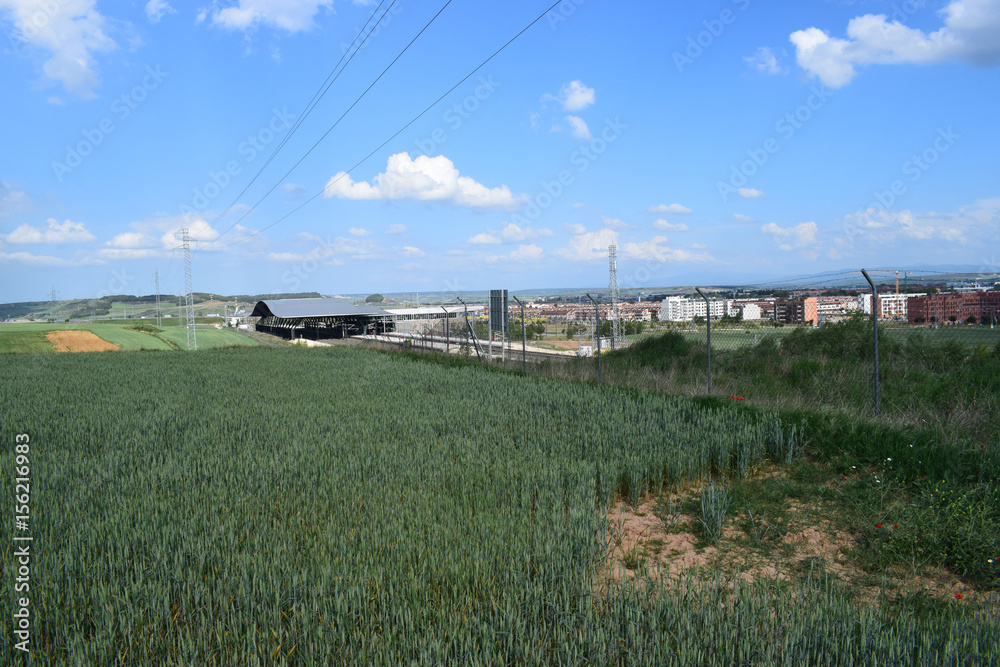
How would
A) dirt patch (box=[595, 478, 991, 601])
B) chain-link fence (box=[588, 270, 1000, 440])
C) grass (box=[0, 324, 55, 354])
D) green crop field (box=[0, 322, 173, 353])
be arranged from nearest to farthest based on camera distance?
dirt patch (box=[595, 478, 991, 601]), chain-link fence (box=[588, 270, 1000, 440]), grass (box=[0, 324, 55, 354]), green crop field (box=[0, 322, 173, 353])

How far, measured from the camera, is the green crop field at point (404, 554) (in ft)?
10.9

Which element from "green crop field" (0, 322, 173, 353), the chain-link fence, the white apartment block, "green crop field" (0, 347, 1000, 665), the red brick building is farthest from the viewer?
"green crop field" (0, 322, 173, 353)

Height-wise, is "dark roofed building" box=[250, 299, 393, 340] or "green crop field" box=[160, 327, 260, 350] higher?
"dark roofed building" box=[250, 299, 393, 340]

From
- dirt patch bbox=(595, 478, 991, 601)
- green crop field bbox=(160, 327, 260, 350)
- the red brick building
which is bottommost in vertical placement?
green crop field bbox=(160, 327, 260, 350)

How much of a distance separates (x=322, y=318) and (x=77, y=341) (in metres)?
27.3

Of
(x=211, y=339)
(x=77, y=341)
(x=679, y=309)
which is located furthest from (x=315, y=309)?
(x=679, y=309)

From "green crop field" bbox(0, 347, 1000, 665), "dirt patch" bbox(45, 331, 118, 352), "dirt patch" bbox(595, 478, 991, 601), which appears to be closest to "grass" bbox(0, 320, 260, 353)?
"dirt patch" bbox(45, 331, 118, 352)

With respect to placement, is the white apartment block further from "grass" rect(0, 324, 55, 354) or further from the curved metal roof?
the curved metal roof

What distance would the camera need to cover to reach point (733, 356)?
16.5 metres

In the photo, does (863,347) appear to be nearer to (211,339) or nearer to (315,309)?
(211,339)

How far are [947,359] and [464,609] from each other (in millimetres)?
14398

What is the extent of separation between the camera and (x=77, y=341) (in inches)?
1841

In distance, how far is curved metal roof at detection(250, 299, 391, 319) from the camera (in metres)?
70.2

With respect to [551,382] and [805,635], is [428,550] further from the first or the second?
[551,382]
